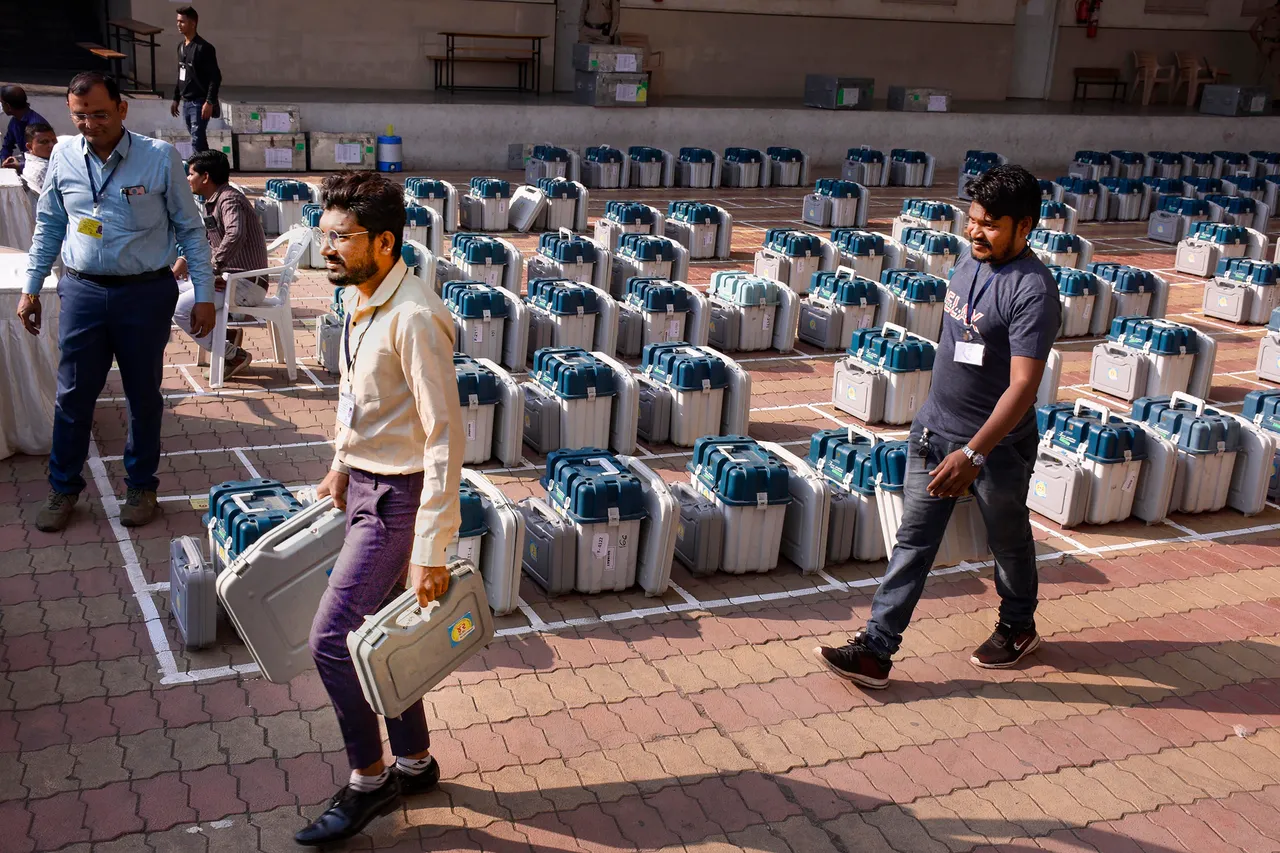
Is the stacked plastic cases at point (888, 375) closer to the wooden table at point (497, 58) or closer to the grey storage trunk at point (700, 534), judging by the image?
the grey storage trunk at point (700, 534)

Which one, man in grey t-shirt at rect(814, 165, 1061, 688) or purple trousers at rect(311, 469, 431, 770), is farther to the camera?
man in grey t-shirt at rect(814, 165, 1061, 688)

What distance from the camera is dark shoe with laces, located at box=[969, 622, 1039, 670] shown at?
6164 millimetres

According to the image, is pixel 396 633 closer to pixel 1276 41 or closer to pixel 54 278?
pixel 54 278

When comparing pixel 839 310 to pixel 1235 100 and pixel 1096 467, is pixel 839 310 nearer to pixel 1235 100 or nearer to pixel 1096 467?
pixel 1096 467


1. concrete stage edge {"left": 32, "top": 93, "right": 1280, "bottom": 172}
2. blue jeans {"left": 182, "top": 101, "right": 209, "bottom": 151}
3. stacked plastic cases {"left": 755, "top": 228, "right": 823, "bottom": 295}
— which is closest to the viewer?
stacked plastic cases {"left": 755, "top": 228, "right": 823, "bottom": 295}

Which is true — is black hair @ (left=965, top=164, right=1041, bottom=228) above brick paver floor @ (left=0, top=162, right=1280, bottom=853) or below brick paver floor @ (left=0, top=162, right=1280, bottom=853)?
above

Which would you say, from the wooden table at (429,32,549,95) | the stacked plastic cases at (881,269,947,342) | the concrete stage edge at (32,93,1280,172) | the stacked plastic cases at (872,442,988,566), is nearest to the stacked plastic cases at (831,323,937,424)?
the stacked plastic cases at (881,269,947,342)

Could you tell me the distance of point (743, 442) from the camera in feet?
24.2

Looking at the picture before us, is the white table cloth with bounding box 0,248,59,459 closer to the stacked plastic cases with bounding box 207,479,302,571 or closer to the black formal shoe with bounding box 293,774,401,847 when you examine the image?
the stacked plastic cases with bounding box 207,479,302,571

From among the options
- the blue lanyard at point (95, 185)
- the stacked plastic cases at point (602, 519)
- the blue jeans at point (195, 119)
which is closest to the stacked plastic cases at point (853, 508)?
the stacked plastic cases at point (602, 519)

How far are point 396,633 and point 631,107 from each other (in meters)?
19.8

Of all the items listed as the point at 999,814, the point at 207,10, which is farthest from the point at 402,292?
the point at 207,10

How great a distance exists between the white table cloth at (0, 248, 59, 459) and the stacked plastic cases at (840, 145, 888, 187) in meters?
16.5

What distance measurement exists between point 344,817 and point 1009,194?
346 cm
